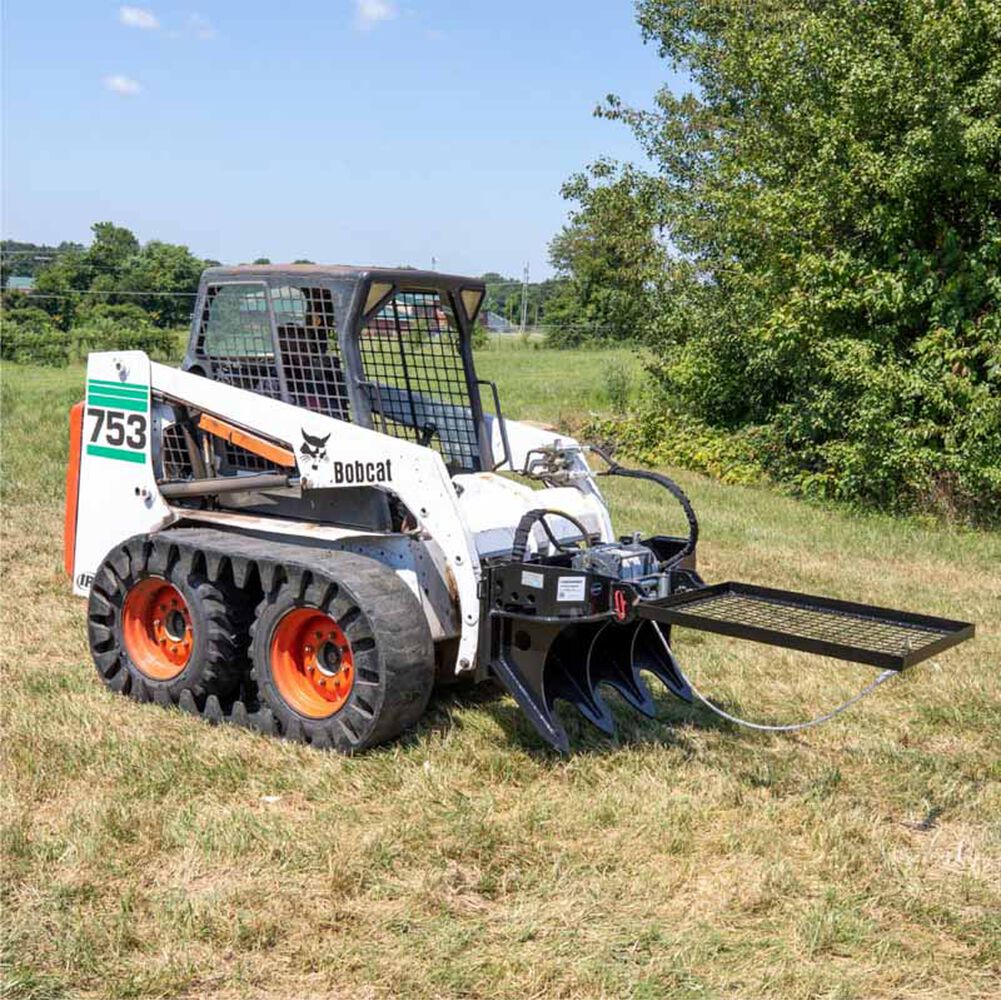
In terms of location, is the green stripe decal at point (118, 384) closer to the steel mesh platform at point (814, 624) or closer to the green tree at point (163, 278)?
the steel mesh platform at point (814, 624)

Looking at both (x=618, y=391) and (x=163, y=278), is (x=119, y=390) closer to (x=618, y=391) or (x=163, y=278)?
(x=618, y=391)

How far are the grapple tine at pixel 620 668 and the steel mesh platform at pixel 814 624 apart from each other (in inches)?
31.4

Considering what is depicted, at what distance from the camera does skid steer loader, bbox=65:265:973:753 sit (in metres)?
5.23

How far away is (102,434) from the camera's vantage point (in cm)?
645

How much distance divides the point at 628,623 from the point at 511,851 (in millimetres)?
1179

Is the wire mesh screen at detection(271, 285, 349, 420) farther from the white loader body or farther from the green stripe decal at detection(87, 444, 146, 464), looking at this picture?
the green stripe decal at detection(87, 444, 146, 464)

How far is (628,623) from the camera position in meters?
5.29

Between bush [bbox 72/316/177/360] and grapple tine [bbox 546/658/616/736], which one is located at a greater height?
bush [bbox 72/316/177/360]

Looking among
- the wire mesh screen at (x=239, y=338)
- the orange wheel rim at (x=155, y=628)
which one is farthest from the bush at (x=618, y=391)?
the orange wheel rim at (x=155, y=628)

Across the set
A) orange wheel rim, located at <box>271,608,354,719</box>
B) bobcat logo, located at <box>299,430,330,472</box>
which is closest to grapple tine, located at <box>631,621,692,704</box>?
orange wheel rim, located at <box>271,608,354,719</box>

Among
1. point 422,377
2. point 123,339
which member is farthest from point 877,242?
point 123,339

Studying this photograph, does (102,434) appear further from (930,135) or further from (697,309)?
(697,309)

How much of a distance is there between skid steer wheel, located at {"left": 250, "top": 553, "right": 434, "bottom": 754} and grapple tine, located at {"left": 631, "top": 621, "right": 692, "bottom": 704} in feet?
4.02

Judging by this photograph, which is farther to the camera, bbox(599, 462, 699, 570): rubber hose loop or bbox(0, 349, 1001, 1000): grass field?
bbox(599, 462, 699, 570): rubber hose loop
